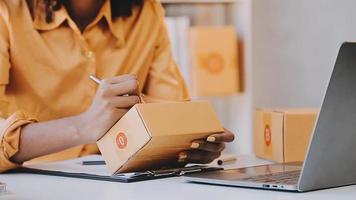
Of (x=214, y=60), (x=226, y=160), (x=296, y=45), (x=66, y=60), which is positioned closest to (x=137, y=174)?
(x=226, y=160)

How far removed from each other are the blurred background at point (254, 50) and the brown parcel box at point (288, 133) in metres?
0.36

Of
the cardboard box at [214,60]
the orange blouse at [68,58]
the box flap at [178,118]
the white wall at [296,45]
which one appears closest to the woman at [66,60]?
the orange blouse at [68,58]

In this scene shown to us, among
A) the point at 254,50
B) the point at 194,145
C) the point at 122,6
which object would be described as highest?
→ the point at 254,50

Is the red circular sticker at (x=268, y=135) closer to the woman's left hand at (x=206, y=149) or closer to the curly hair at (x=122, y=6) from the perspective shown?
the woman's left hand at (x=206, y=149)

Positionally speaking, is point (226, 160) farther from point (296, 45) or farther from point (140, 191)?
point (296, 45)

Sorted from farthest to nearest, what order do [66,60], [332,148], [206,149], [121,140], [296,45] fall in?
[296,45]
[66,60]
[206,149]
[121,140]
[332,148]

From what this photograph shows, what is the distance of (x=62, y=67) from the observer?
1.62 meters

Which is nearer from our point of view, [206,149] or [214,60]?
[206,149]

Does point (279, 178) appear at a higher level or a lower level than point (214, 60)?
lower

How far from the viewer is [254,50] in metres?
2.37

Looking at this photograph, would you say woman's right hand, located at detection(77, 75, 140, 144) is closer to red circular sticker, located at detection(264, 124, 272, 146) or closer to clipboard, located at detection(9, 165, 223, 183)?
clipboard, located at detection(9, 165, 223, 183)

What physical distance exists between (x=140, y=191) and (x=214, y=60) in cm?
170

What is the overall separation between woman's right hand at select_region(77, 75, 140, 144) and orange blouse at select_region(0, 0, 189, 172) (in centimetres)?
31

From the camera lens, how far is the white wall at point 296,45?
1823 millimetres
